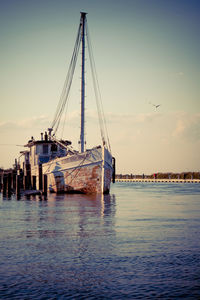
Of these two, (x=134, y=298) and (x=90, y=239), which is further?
(x=90, y=239)

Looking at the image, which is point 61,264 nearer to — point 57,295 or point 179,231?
point 57,295

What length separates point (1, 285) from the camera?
296 inches

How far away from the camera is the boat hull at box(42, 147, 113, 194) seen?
3316cm

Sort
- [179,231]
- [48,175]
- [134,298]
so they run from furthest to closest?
[48,175]
[179,231]
[134,298]

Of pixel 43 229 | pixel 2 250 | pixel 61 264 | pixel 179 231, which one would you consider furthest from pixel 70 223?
pixel 61 264

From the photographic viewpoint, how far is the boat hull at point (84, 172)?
109 ft

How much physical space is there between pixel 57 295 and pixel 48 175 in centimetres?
3118

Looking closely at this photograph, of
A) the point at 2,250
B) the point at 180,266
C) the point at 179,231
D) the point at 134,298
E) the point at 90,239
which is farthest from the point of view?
the point at 179,231

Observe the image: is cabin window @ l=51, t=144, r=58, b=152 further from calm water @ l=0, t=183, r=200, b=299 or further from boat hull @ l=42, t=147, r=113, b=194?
calm water @ l=0, t=183, r=200, b=299

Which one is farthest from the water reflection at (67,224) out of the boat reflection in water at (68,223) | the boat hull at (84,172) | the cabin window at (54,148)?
the cabin window at (54,148)

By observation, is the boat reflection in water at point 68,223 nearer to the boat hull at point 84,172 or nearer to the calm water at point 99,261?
the calm water at point 99,261

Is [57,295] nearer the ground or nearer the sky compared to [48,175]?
nearer the ground

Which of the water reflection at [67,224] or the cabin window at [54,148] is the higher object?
the cabin window at [54,148]

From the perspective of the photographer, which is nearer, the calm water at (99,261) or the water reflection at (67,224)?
the calm water at (99,261)
